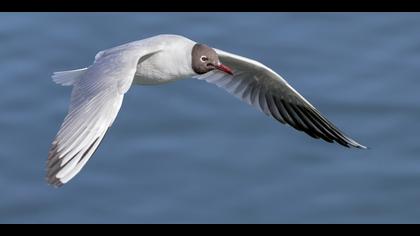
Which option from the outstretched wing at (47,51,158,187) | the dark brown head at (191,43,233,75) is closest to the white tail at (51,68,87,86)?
the outstretched wing at (47,51,158,187)

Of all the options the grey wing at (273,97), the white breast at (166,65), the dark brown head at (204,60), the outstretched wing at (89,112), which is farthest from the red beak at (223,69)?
the outstretched wing at (89,112)

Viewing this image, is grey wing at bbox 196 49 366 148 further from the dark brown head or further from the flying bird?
the dark brown head

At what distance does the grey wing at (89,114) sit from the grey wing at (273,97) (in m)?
1.08

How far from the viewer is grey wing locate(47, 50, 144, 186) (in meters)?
7.23

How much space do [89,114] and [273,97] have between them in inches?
71.6

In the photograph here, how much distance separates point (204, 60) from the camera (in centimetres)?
847

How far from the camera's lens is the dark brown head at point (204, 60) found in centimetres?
846

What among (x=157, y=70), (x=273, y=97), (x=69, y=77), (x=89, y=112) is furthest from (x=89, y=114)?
(x=273, y=97)

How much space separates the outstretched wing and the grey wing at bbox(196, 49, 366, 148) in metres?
1.02

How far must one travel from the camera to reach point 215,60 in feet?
27.9

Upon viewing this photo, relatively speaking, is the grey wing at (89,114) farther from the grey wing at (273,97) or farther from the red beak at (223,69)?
the grey wing at (273,97)

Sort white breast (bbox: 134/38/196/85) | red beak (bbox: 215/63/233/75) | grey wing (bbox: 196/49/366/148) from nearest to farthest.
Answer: white breast (bbox: 134/38/196/85), red beak (bbox: 215/63/233/75), grey wing (bbox: 196/49/366/148)

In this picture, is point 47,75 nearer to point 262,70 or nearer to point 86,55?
point 86,55

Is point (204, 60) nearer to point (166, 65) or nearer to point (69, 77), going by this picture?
point (166, 65)
